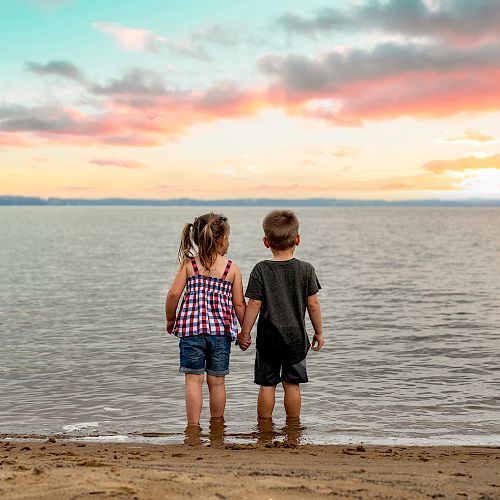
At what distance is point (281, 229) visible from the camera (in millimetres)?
6395

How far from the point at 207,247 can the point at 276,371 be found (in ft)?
4.93

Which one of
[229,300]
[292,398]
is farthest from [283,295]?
[292,398]

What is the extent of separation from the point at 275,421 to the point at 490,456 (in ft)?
8.35

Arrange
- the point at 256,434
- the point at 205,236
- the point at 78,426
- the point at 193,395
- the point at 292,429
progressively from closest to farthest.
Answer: the point at 205,236, the point at 193,395, the point at 256,434, the point at 292,429, the point at 78,426

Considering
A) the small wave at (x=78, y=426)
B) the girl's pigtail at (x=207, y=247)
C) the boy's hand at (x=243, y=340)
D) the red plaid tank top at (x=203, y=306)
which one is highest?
the girl's pigtail at (x=207, y=247)

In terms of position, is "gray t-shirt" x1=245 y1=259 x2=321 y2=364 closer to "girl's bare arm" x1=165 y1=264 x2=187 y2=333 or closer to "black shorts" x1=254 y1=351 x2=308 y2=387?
"black shorts" x1=254 y1=351 x2=308 y2=387

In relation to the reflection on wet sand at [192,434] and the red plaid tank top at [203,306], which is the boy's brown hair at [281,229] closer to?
the red plaid tank top at [203,306]

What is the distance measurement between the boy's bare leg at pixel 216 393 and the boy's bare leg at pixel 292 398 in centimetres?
66

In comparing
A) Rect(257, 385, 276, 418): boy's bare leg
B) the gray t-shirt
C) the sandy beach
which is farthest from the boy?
the sandy beach

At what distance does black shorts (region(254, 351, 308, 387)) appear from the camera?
6.74m

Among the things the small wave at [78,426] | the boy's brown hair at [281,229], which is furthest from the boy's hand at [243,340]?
the small wave at [78,426]

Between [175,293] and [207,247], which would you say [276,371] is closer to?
[175,293]

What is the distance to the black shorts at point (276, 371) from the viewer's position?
6.74m

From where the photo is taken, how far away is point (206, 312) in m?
6.47
